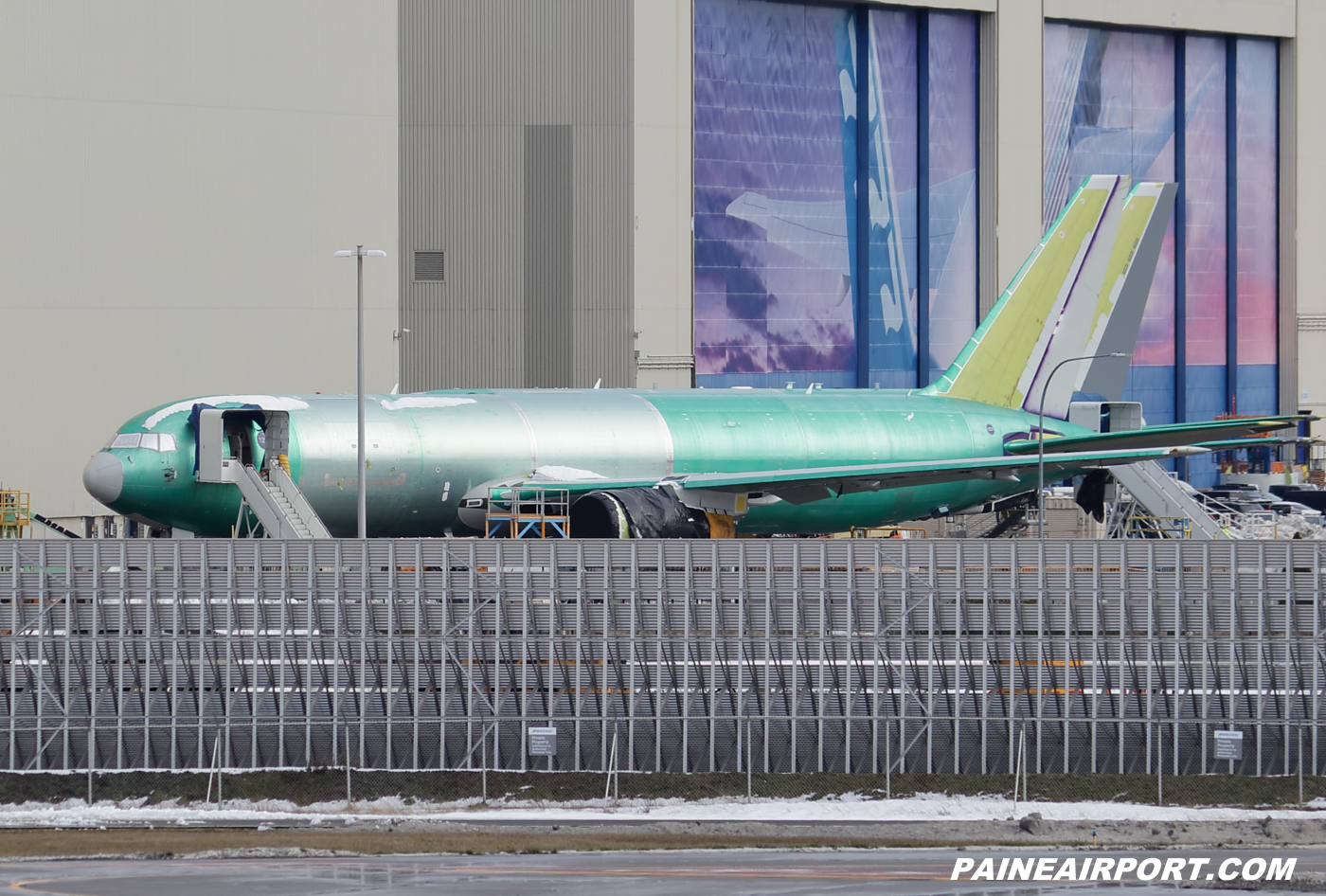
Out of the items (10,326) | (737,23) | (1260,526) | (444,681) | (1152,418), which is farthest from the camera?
→ (1152,418)

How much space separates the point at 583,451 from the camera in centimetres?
4897

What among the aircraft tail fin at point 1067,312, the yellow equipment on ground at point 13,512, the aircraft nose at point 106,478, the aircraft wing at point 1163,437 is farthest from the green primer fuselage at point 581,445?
the yellow equipment on ground at point 13,512

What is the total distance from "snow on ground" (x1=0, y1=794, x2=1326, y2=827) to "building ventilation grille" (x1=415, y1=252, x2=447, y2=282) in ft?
153

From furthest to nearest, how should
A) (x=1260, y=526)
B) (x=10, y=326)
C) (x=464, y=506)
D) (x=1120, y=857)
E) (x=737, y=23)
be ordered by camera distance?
(x=737, y=23), (x=1260, y=526), (x=10, y=326), (x=464, y=506), (x=1120, y=857)

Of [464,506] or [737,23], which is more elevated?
[737,23]

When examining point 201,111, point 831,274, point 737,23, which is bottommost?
point 831,274

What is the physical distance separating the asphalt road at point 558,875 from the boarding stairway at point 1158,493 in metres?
34.2

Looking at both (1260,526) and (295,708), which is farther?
(1260,526)

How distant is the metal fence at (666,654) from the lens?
1198 inches

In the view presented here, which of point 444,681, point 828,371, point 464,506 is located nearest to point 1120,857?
point 444,681

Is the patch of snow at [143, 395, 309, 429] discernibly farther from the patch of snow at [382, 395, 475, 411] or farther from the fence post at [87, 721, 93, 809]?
the fence post at [87, 721, 93, 809]

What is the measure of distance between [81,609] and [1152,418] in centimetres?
7304

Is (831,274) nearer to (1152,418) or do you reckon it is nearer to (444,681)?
(1152,418)

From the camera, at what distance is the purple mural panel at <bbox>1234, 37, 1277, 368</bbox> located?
307 feet
